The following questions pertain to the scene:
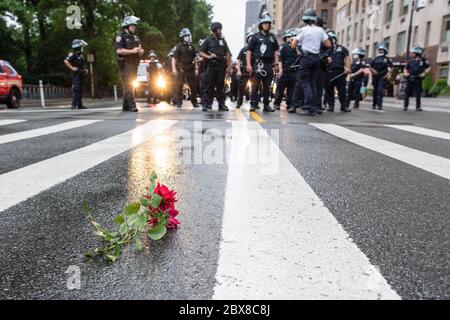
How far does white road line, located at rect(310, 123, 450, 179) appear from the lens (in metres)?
3.47

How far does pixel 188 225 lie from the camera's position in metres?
1.91

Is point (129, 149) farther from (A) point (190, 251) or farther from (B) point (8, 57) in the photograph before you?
(B) point (8, 57)

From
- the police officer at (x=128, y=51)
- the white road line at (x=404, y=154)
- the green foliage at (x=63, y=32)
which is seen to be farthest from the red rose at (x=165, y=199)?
the green foliage at (x=63, y=32)

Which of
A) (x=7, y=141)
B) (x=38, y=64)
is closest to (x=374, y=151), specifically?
(x=7, y=141)

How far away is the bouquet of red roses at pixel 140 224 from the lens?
161 cm

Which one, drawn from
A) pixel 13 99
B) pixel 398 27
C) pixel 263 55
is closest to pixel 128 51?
pixel 263 55

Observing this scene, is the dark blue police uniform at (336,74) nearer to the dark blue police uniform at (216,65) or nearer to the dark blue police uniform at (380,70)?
the dark blue police uniform at (380,70)

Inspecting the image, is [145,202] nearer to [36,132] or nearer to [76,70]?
[36,132]

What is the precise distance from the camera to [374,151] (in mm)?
4344

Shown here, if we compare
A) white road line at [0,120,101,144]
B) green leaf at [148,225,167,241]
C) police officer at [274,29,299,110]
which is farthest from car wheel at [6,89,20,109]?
green leaf at [148,225,167,241]

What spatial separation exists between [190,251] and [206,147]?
9.16 ft

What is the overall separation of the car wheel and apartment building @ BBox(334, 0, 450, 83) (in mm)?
27183

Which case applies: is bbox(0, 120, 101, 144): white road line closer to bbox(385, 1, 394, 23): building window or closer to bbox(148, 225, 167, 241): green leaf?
bbox(148, 225, 167, 241): green leaf

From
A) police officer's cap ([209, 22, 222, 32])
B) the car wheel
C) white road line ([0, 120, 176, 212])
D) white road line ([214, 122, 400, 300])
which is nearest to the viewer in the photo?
white road line ([214, 122, 400, 300])
